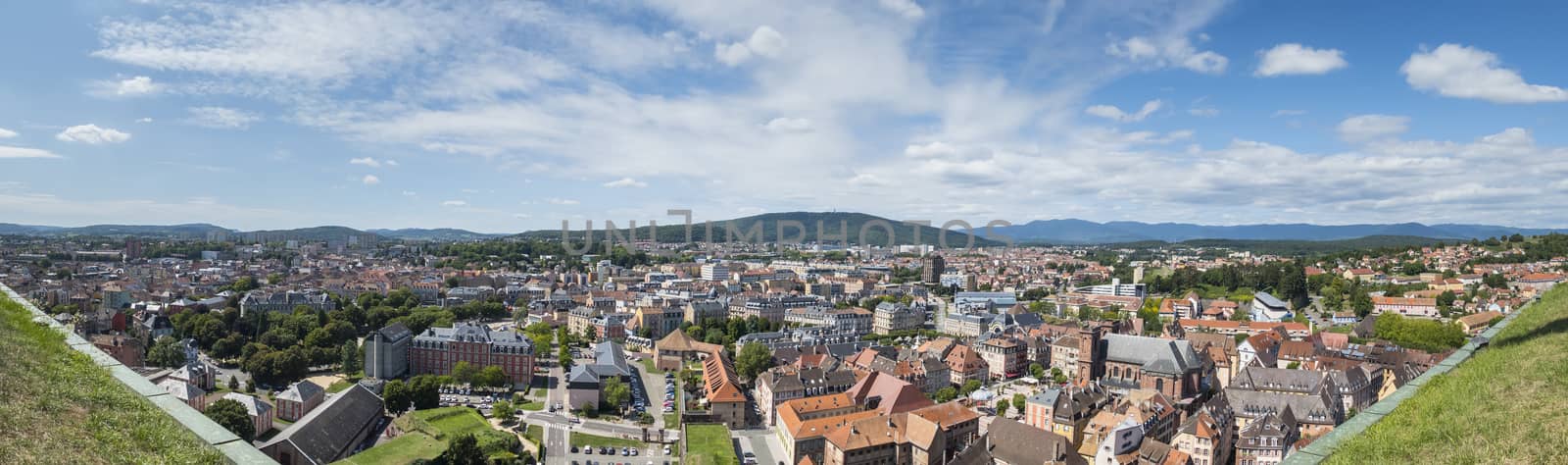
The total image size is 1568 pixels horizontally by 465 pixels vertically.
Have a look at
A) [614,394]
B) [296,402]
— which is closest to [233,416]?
[296,402]

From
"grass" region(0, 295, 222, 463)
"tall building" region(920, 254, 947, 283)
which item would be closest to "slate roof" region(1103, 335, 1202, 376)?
"grass" region(0, 295, 222, 463)

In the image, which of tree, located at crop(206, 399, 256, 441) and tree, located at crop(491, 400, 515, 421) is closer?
tree, located at crop(206, 399, 256, 441)

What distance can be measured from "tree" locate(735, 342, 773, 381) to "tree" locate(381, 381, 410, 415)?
1273 centimetres

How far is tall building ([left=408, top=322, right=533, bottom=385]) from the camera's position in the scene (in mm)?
32031

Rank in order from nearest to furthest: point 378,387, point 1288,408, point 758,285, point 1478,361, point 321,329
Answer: point 1478,361 → point 1288,408 → point 378,387 → point 321,329 → point 758,285

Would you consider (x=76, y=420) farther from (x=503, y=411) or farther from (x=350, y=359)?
(x=350, y=359)

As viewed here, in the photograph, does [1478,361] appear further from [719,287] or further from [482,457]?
[719,287]

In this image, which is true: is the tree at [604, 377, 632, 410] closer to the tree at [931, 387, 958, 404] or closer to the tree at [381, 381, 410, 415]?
the tree at [381, 381, 410, 415]

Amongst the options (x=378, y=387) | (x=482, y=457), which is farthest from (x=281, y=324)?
(x=482, y=457)

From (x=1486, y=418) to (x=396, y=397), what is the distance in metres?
27.8

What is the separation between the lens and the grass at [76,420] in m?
3.98

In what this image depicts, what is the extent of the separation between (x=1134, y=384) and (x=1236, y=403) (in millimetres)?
5511

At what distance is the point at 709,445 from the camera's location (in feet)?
75.9

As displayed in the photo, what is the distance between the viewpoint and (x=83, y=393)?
16.6 ft
